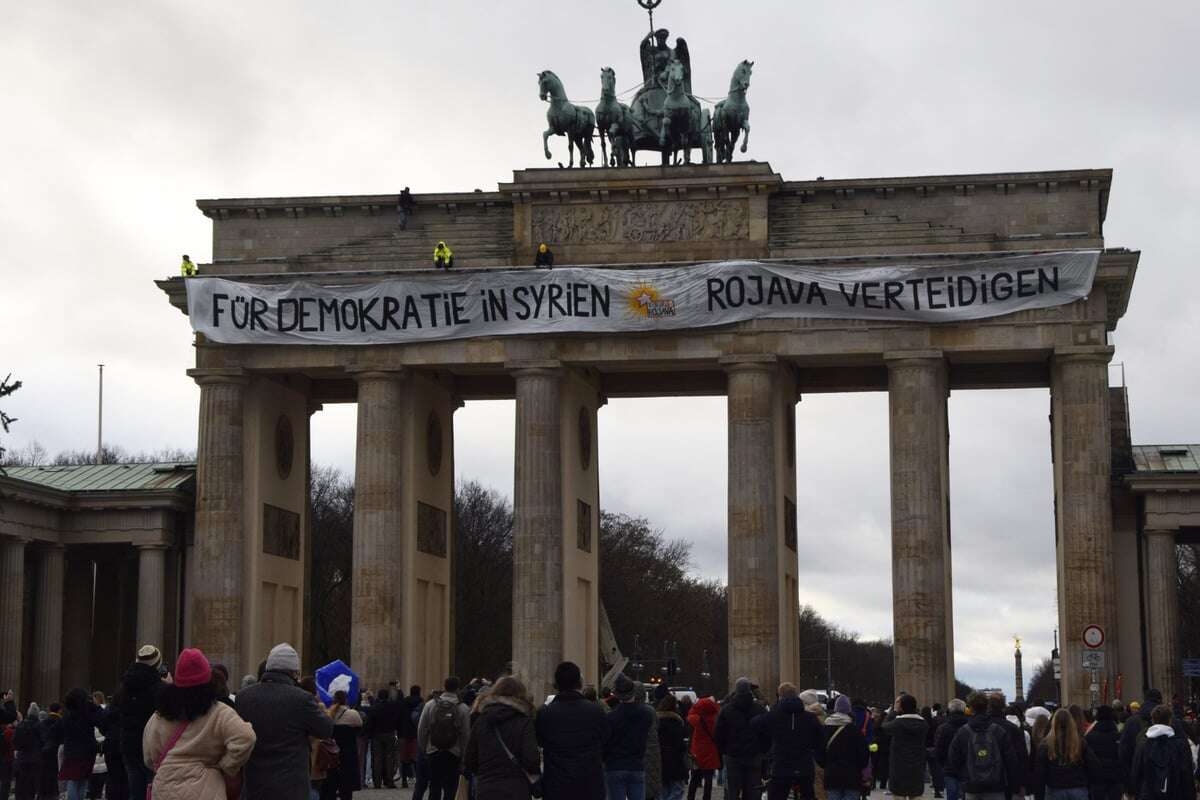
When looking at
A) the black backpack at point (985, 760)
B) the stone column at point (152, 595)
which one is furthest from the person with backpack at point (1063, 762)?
the stone column at point (152, 595)

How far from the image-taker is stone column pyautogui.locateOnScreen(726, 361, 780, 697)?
57344 millimetres

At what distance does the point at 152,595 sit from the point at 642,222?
18.9 meters

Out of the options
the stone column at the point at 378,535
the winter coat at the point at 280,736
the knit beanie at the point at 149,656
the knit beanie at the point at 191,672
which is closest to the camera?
the knit beanie at the point at 191,672

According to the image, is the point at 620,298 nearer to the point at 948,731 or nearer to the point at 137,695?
the point at 948,731

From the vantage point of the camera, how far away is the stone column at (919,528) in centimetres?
5641

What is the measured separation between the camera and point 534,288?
191 feet

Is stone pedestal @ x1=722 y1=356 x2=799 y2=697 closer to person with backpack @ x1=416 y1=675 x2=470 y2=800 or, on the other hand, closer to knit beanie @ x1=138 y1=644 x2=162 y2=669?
person with backpack @ x1=416 y1=675 x2=470 y2=800

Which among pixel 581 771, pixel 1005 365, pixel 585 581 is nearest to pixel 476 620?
pixel 585 581

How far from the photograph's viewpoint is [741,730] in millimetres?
27344

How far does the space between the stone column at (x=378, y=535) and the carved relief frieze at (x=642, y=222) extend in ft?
20.6

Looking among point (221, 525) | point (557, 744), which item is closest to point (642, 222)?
point (221, 525)

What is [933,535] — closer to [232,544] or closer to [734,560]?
[734,560]

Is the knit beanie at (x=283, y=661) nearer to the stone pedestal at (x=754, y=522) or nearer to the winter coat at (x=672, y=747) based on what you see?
the winter coat at (x=672, y=747)

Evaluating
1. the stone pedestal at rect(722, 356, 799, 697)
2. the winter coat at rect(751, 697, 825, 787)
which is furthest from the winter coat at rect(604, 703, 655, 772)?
the stone pedestal at rect(722, 356, 799, 697)
